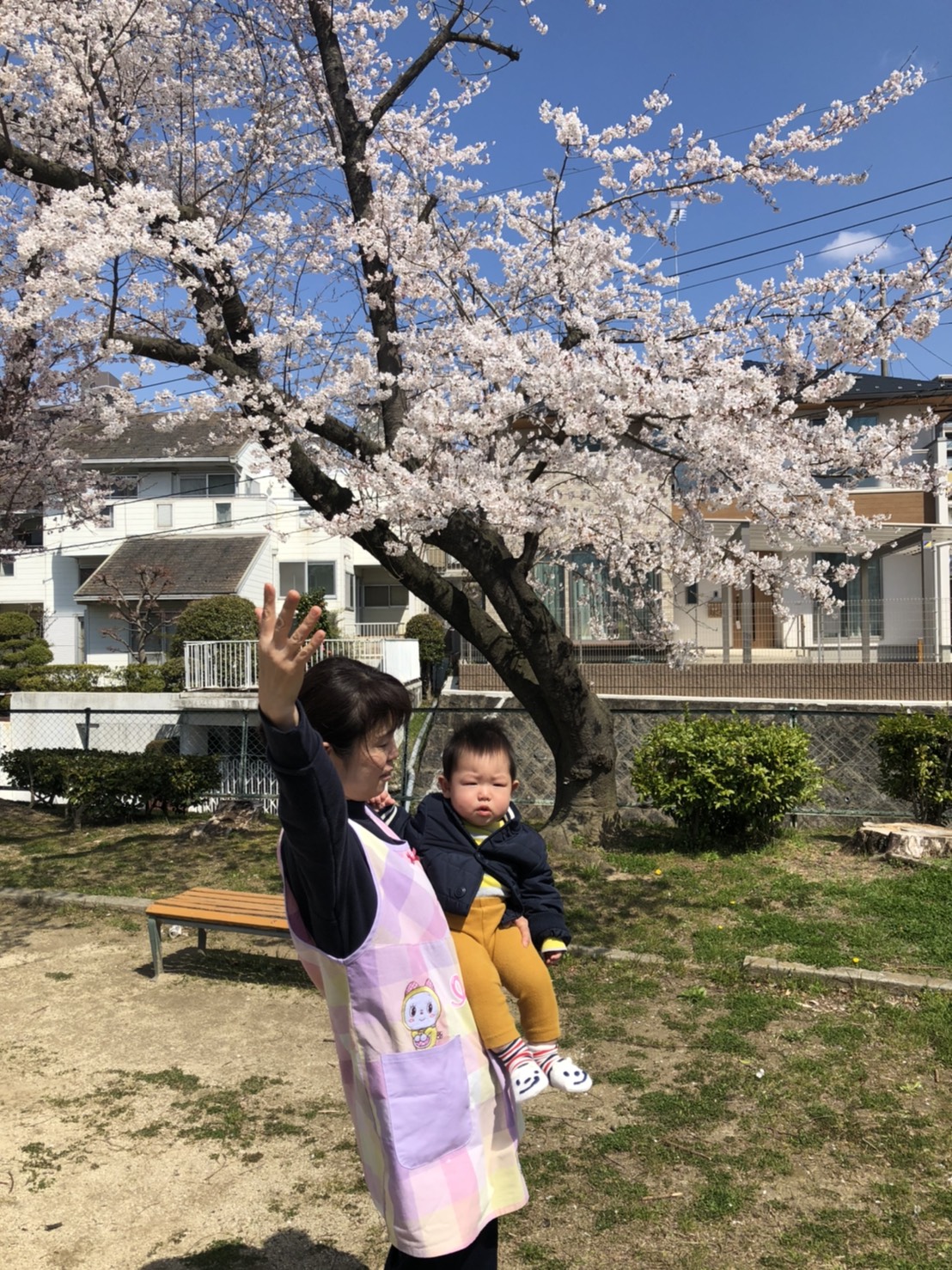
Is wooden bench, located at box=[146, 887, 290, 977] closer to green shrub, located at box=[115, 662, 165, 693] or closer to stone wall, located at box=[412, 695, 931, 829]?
stone wall, located at box=[412, 695, 931, 829]

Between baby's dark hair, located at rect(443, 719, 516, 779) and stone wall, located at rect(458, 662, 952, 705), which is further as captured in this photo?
stone wall, located at rect(458, 662, 952, 705)

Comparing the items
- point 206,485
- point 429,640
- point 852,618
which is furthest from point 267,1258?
point 206,485

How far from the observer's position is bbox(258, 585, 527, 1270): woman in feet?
5.31

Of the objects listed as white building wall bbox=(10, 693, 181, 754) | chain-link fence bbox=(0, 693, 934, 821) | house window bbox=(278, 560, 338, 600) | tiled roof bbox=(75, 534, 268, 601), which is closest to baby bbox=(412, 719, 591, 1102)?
chain-link fence bbox=(0, 693, 934, 821)

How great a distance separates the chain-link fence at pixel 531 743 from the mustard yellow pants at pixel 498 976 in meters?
7.25

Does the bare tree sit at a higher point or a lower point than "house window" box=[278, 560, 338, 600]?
lower

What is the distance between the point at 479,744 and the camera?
7.38 ft

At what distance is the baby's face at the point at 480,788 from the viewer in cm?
220

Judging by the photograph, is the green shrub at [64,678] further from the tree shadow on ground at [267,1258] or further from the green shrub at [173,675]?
the tree shadow on ground at [267,1258]

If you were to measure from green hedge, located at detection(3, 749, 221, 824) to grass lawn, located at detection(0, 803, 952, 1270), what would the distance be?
3.21 meters

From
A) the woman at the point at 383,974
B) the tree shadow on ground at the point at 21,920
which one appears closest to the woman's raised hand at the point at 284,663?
the woman at the point at 383,974

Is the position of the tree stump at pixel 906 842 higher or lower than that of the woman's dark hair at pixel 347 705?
lower

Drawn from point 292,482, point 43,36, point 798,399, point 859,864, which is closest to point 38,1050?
point 292,482

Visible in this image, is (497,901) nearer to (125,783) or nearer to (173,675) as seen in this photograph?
(125,783)
